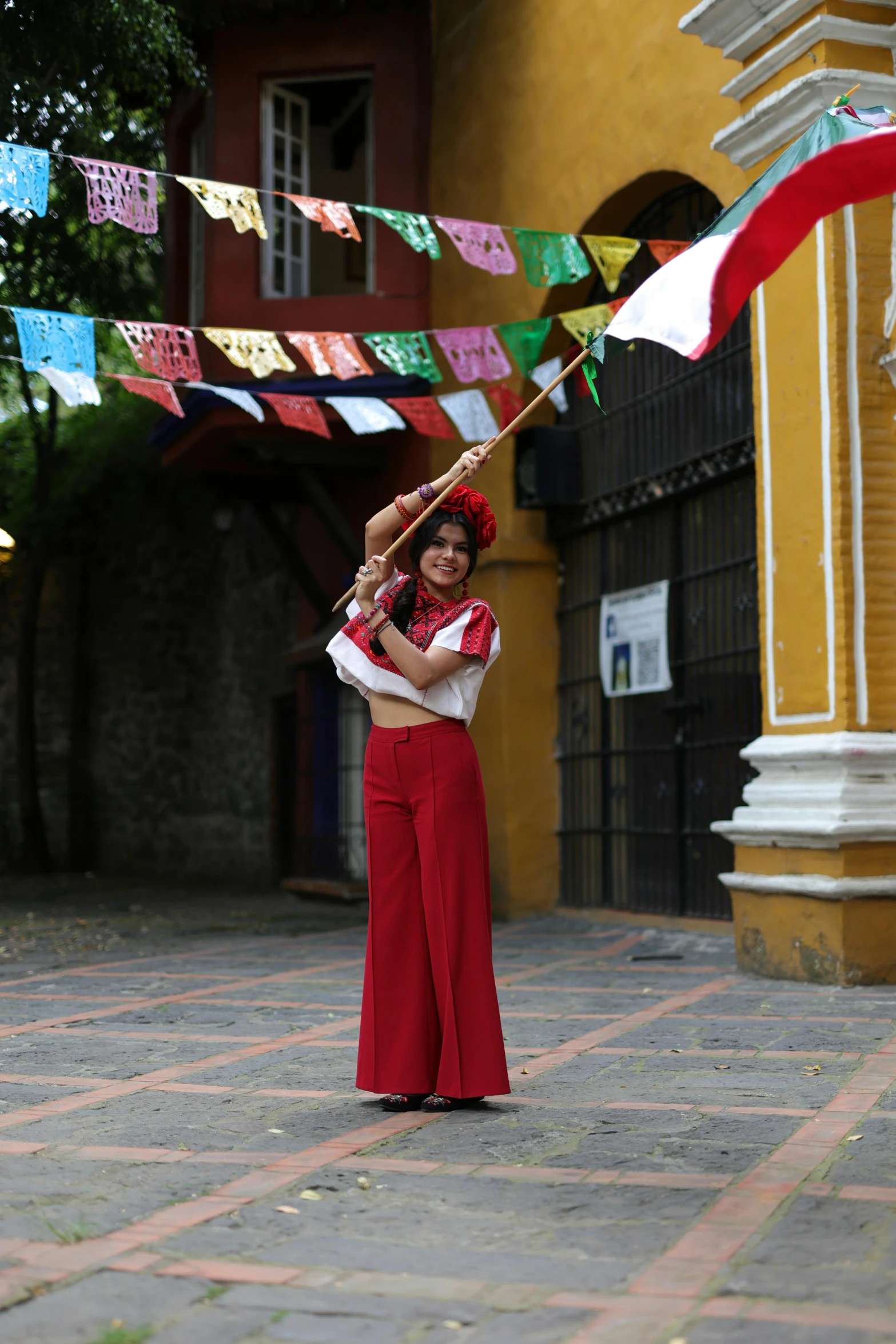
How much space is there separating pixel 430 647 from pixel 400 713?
0.22 metres

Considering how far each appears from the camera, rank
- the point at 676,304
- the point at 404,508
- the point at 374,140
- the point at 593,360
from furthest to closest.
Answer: the point at 374,140
the point at 593,360
the point at 404,508
the point at 676,304

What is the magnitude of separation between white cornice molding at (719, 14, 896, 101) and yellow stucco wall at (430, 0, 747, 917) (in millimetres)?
1844

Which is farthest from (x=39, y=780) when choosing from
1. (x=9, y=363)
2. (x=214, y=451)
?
(x=214, y=451)

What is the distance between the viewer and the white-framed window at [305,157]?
10.7m

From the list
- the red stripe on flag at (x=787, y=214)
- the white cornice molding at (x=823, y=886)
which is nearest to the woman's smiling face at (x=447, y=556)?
the red stripe on flag at (x=787, y=214)

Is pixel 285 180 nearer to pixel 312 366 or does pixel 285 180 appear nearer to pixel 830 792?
pixel 312 366

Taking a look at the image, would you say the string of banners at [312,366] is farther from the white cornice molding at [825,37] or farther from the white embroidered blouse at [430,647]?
the white embroidered blouse at [430,647]

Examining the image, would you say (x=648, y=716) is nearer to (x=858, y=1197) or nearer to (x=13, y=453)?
(x=858, y=1197)

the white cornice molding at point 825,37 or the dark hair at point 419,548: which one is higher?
the white cornice molding at point 825,37

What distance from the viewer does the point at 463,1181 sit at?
9.66ft

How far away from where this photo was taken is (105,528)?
54.0ft

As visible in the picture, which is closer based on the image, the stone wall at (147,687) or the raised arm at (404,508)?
the raised arm at (404,508)

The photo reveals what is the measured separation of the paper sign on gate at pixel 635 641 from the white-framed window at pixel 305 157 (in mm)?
3413

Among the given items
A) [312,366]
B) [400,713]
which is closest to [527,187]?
[312,366]
